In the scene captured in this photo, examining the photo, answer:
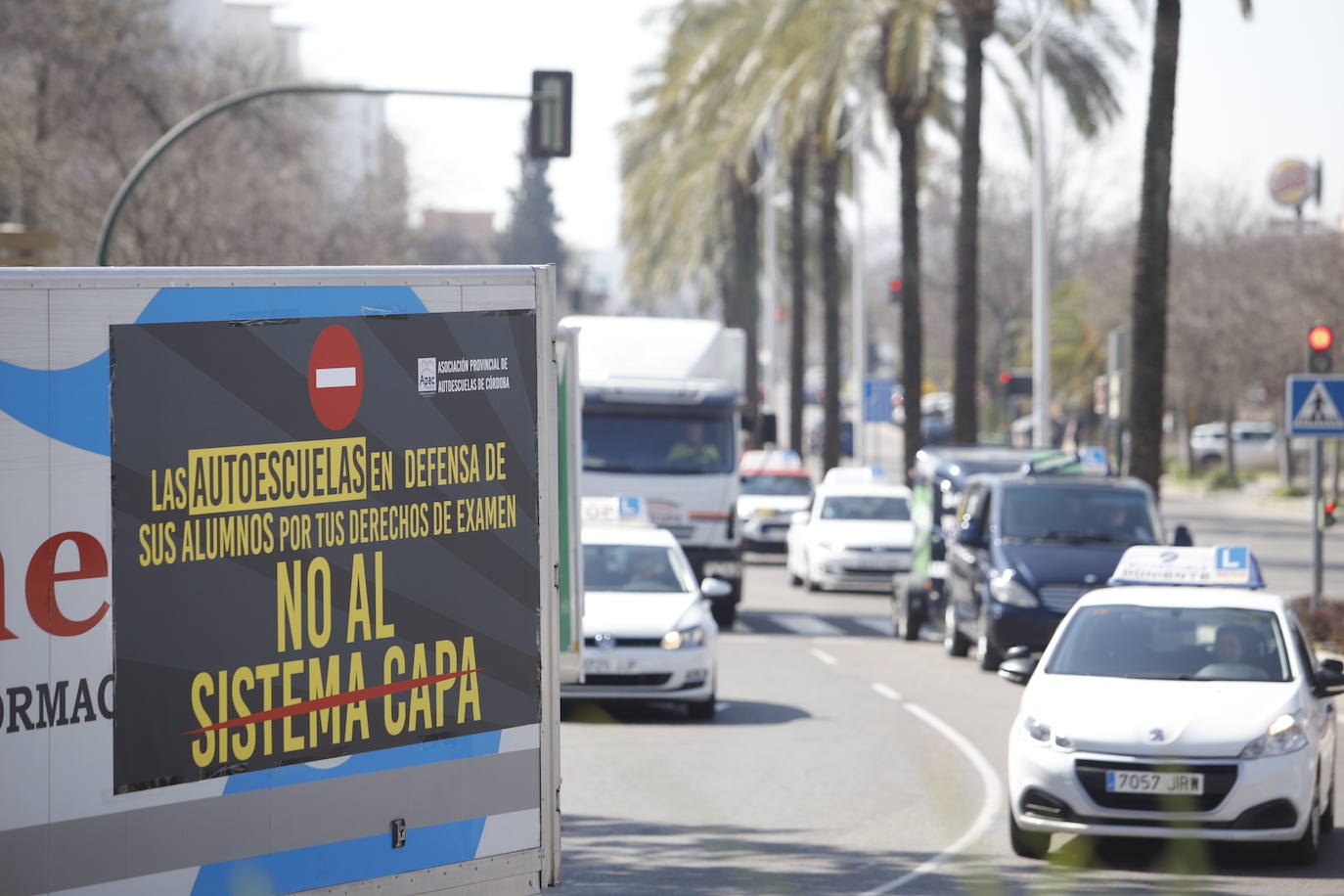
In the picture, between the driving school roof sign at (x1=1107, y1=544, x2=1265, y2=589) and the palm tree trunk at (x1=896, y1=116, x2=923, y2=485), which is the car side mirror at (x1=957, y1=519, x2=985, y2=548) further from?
the palm tree trunk at (x1=896, y1=116, x2=923, y2=485)

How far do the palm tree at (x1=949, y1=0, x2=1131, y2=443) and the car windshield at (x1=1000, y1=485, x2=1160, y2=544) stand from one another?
15.4 m

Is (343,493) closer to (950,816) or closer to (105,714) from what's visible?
(105,714)

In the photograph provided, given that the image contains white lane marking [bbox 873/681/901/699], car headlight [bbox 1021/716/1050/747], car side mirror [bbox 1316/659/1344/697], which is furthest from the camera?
white lane marking [bbox 873/681/901/699]

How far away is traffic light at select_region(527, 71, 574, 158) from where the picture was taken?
23.3 m

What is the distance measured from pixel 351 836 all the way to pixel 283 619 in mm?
798

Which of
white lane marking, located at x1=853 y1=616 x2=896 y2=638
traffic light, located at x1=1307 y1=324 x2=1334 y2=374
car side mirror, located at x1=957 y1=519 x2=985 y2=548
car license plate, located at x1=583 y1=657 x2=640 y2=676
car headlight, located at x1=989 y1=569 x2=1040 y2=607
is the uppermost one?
traffic light, located at x1=1307 y1=324 x2=1334 y2=374

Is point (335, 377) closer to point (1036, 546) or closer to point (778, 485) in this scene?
point (1036, 546)

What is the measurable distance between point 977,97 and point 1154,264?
11685 mm

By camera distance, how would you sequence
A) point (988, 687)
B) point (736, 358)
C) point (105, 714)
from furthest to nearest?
point (736, 358) → point (988, 687) → point (105, 714)

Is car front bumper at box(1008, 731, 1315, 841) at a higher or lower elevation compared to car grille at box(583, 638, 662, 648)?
higher

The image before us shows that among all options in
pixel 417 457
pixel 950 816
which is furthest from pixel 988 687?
pixel 417 457

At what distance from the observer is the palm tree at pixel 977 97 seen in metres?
35.4

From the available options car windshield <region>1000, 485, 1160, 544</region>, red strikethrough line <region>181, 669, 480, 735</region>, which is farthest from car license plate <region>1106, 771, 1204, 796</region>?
car windshield <region>1000, 485, 1160, 544</region>

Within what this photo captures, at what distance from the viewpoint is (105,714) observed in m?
5.93
